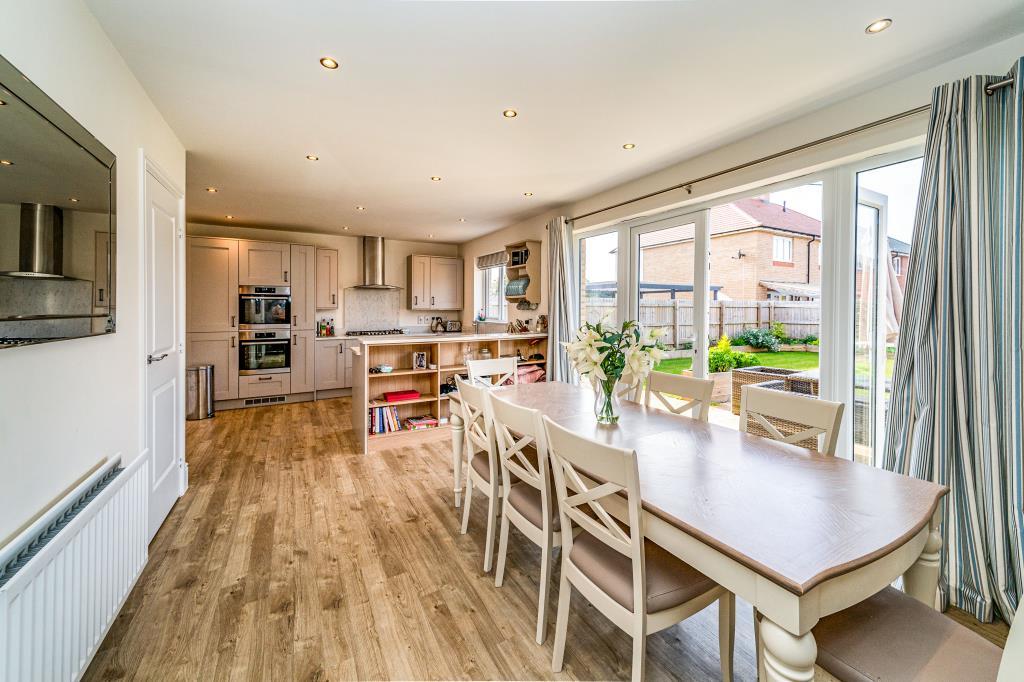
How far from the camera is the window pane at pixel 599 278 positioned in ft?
14.4

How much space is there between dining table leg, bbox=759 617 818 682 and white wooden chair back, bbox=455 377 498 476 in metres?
1.32

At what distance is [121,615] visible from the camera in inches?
70.6

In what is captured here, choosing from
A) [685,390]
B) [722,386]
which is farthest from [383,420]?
[722,386]

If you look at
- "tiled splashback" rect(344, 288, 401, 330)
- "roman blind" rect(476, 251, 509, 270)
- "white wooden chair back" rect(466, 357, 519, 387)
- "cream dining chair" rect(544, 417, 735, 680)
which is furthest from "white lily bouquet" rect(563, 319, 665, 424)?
"tiled splashback" rect(344, 288, 401, 330)

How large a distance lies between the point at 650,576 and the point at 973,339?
73.2 inches

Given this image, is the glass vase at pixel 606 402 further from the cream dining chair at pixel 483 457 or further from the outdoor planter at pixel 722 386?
the outdoor planter at pixel 722 386

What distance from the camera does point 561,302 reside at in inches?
181

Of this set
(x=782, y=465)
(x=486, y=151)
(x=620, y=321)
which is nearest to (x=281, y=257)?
(x=486, y=151)

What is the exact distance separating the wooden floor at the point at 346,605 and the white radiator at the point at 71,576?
0.27 m

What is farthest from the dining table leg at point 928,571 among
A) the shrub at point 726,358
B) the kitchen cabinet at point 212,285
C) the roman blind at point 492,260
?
the kitchen cabinet at point 212,285

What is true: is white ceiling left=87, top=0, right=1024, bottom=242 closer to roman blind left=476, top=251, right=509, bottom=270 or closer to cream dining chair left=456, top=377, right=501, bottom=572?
cream dining chair left=456, top=377, right=501, bottom=572

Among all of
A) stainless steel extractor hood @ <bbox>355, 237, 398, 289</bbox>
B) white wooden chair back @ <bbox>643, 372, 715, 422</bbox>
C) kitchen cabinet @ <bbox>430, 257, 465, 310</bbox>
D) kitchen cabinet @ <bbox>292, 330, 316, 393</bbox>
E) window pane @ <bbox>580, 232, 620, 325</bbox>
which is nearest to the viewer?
white wooden chair back @ <bbox>643, 372, 715, 422</bbox>

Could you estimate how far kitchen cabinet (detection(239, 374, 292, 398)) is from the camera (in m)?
5.59

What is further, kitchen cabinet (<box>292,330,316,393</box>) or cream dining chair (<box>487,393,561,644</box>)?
kitchen cabinet (<box>292,330,316,393</box>)
